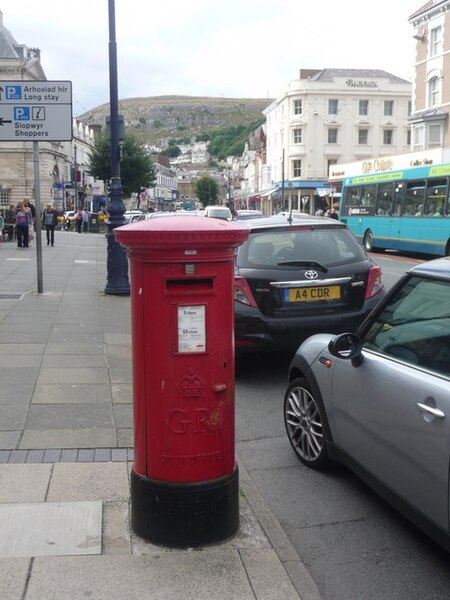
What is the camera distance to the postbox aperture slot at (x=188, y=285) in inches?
132

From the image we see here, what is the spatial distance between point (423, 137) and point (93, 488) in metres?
43.7

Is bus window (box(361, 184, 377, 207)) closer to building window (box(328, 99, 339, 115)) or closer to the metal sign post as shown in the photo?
the metal sign post

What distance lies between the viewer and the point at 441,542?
3203 millimetres

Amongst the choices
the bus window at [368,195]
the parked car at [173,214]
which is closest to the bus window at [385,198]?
the bus window at [368,195]

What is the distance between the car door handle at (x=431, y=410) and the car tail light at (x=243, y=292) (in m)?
3.76

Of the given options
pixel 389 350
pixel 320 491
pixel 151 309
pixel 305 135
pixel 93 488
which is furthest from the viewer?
pixel 305 135

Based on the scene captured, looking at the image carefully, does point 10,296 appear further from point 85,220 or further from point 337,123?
point 337,123

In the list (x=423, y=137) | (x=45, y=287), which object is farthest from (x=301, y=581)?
(x=423, y=137)

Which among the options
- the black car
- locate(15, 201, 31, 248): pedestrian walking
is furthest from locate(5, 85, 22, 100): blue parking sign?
locate(15, 201, 31, 248): pedestrian walking

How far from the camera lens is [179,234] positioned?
3.25m

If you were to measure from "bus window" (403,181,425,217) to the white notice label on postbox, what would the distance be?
21.9m

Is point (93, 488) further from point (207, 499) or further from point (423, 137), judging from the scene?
point (423, 137)

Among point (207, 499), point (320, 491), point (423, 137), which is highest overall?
point (423, 137)

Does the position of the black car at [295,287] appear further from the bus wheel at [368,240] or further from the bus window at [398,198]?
the bus wheel at [368,240]
